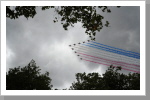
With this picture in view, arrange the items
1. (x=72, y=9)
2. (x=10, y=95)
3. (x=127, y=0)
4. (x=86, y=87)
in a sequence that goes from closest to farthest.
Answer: (x=10, y=95)
(x=127, y=0)
(x=72, y=9)
(x=86, y=87)

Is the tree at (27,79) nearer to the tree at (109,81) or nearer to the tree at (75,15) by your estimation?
the tree at (109,81)

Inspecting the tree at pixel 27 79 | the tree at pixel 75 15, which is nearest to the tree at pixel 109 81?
the tree at pixel 27 79

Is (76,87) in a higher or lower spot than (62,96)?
lower

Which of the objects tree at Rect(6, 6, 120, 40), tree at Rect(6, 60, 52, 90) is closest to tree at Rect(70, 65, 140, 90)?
tree at Rect(6, 60, 52, 90)

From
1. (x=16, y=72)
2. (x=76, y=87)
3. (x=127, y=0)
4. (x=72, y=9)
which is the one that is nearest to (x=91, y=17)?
(x=72, y=9)

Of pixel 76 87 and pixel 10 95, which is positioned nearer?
pixel 10 95

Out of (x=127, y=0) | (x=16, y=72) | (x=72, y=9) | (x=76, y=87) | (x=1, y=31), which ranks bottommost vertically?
(x=76, y=87)

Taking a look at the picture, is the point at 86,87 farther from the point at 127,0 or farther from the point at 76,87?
the point at 127,0
